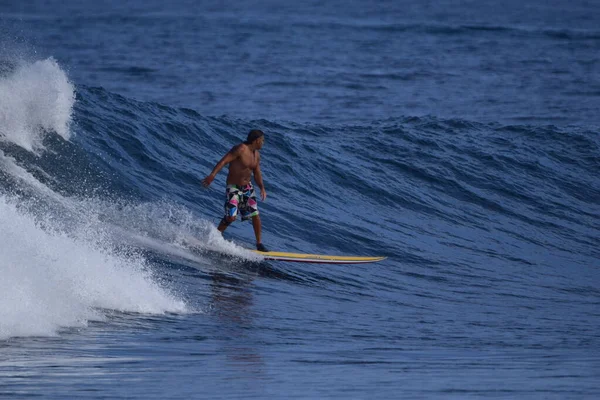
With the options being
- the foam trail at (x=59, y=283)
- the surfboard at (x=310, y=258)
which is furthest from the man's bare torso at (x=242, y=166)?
the foam trail at (x=59, y=283)

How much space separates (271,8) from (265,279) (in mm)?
61016

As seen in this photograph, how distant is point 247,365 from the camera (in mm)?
7027

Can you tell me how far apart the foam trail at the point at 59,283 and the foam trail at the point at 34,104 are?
389 centimetres

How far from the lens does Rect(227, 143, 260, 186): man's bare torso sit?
Result: 11367 millimetres

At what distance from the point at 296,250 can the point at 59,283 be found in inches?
189

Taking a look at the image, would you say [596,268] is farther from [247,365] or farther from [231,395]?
[231,395]

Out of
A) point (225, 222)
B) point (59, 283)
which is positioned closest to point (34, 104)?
point (225, 222)

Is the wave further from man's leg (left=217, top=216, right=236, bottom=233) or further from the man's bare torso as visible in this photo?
the man's bare torso

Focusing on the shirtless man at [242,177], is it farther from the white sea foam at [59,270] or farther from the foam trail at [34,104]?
the foam trail at [34,104]

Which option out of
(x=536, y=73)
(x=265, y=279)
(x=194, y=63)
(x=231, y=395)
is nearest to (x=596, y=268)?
(x=265, y=279)

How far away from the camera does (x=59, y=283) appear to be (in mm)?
8453

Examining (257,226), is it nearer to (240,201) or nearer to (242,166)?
(240,201)

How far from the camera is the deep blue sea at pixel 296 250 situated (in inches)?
269

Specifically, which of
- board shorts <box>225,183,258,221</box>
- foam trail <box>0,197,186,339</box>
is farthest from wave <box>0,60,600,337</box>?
board shorts <box>225,183,258,221</box>
